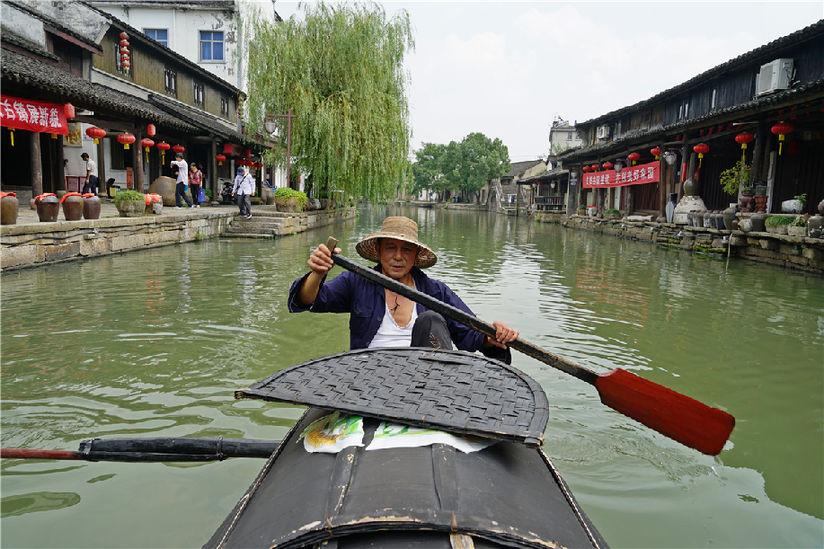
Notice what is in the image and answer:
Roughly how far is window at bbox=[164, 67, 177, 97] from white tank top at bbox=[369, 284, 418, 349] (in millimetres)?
21933

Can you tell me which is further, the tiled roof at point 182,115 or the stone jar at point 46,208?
the tiled roof at point 182,115

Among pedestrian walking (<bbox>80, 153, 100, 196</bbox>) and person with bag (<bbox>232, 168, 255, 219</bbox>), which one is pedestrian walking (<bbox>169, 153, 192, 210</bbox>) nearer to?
person with bag (<bbox>232, 168, 255, 219</bbox>)

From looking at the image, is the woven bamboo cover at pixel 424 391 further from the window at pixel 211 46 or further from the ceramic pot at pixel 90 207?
the window at pixel 211 46

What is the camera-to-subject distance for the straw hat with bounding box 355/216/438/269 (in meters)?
3.07

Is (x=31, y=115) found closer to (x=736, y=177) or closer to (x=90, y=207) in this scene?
(x=90, y=207)

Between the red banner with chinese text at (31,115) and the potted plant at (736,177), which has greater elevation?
the red banner with chinese text at (31,115)

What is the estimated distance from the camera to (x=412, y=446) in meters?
1.50

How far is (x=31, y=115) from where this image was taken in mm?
11539

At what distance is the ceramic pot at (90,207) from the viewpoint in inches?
397

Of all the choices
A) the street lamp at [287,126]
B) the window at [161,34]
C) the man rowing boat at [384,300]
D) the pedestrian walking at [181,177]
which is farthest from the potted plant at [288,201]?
the man rowing boat at [384,300]

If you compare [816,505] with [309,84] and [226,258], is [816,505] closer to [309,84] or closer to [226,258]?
→ [226,258]

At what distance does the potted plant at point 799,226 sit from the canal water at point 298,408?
1.95m

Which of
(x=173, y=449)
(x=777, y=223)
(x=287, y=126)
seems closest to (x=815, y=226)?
(x=777, y=223)

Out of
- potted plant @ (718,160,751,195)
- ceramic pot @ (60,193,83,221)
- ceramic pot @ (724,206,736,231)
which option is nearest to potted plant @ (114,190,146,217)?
ceramic pot @ (60,193,83,221)
